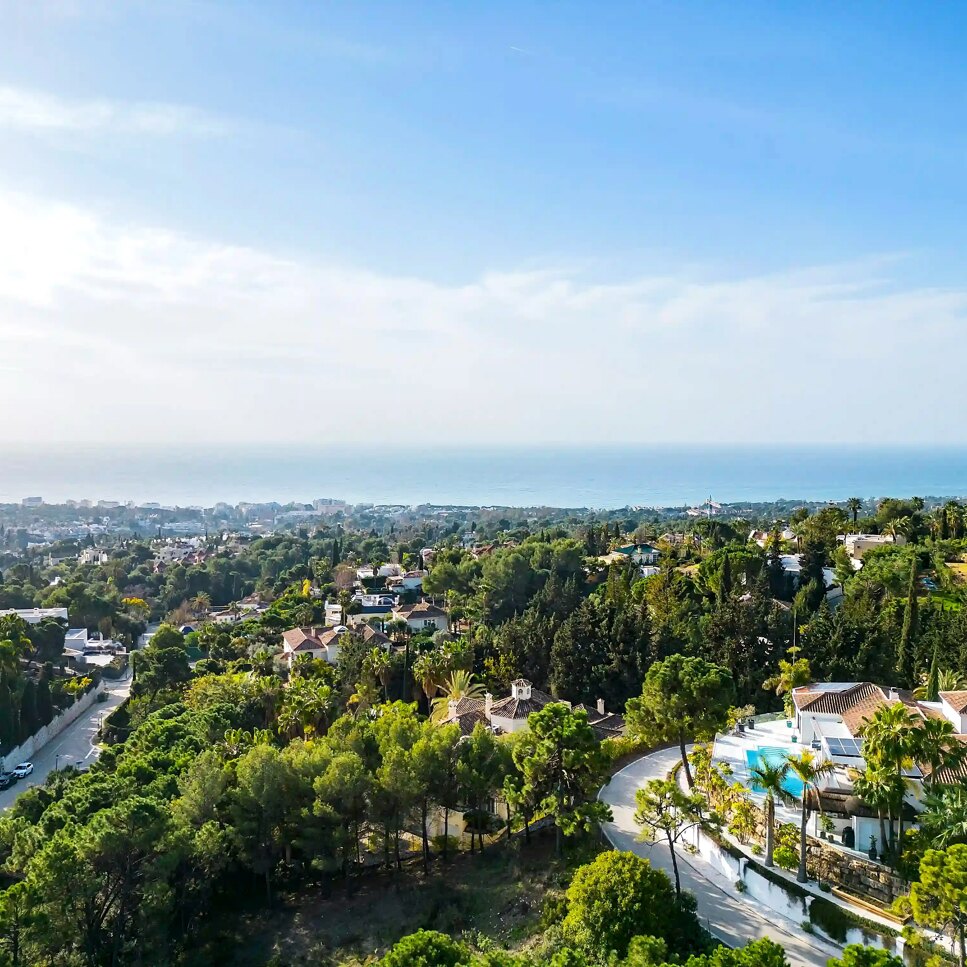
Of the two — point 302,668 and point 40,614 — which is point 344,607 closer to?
point 302,668

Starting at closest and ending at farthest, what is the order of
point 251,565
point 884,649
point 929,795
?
point 929,795 < point 884,649 < point 251,565

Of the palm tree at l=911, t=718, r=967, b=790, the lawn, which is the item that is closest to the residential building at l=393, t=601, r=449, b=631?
the lawn

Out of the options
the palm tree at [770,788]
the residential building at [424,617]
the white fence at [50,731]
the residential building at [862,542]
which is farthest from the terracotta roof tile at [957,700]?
the white fence at [50,731]

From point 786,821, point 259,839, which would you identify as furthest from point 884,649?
point 259,839

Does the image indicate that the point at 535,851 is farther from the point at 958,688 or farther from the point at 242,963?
the point at 958,688

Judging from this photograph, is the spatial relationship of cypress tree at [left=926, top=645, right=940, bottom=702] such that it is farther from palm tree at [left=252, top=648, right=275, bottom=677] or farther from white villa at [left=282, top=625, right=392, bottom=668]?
palm tree at [left=252, top=648, right=275, bottom=677]

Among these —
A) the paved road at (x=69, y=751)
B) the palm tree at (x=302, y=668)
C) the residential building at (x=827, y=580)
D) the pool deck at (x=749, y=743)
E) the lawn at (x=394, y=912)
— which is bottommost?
the paved road at (x=69, y=751)

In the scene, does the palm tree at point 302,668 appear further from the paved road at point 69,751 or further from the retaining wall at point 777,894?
the retaining wall at point 777,894
